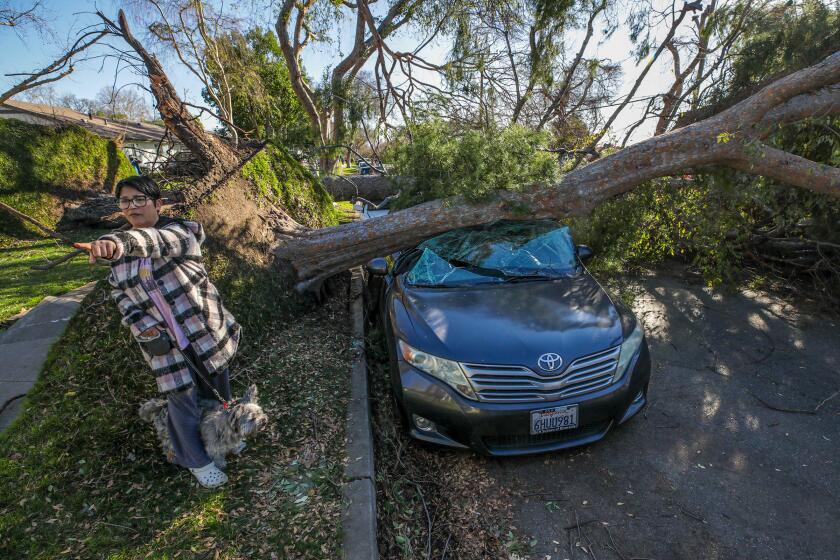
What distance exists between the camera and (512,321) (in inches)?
123

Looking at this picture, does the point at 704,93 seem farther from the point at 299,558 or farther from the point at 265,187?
the point at 299,558

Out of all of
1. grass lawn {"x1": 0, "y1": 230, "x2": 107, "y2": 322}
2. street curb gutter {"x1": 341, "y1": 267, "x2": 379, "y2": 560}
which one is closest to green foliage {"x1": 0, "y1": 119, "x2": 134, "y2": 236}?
grass lawn {"x1": 0, "y1": 230, "x2": 107, "y2": 322}

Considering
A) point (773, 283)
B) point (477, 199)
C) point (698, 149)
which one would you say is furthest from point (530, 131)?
point (773, 283)

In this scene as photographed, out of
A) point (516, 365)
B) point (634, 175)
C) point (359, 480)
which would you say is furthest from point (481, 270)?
point (634, 175)

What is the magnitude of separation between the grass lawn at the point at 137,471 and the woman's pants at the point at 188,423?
21cm

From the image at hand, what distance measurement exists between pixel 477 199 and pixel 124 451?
3962 millimetres

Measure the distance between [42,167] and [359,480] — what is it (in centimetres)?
1260

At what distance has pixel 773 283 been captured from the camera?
20.1 ft

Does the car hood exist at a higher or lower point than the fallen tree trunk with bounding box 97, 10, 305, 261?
lower

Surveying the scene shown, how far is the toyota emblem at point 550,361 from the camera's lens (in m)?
2.81

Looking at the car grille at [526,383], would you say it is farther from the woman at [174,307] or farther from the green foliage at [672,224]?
the green foliage at [672,224]

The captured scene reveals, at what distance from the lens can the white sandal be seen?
2.64m

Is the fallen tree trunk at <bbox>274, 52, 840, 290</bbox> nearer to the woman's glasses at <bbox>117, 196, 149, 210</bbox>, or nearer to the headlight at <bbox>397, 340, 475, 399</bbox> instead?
the headlight at <bbox>397, 340, 475, 399</bbox>

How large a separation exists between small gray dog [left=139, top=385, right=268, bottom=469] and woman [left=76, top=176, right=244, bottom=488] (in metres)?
0.05
